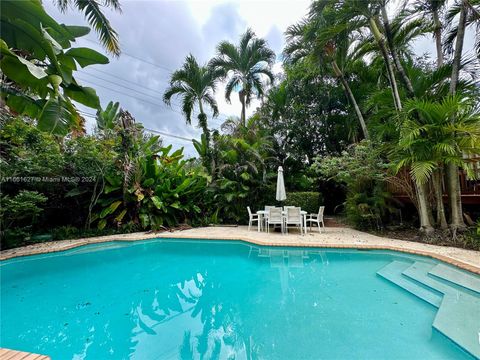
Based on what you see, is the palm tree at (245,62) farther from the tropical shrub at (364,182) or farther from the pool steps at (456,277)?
the pool steps at (456,277)

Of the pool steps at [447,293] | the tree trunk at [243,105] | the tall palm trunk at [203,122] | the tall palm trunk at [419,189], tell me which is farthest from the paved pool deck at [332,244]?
the tree trunk at [243,105]

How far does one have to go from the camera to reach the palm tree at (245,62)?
40.8ft

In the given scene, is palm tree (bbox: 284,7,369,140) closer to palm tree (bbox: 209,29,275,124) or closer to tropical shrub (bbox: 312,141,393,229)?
tropical shrub (bbox: 312,141,393,229)

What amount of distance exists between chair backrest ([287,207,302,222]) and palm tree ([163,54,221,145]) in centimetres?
586

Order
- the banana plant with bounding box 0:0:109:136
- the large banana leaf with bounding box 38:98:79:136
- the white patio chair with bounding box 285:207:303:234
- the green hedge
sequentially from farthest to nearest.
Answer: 1. the green hedge
2. the white patio chair with bounding box 285:207:303:234
3. the large banana leaf with bounding box 38:98:79:136
4. the banana plant with bounding box 0:0:109:136

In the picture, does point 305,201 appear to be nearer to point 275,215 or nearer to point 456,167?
point 275,215

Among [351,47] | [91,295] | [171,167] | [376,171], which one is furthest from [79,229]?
[351,47]

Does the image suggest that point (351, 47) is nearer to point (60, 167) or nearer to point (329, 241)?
point (329, 241)

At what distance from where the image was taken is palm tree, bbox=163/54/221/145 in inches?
454

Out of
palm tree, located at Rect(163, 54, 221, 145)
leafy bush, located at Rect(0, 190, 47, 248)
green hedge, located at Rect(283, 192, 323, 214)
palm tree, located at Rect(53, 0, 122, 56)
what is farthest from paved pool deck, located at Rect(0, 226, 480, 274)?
palm tree, located at Rect(163, 54, 221, 145)

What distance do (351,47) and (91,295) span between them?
37.9 ft

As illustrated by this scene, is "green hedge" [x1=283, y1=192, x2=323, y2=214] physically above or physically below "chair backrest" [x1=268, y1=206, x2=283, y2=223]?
above

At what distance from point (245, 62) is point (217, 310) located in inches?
480

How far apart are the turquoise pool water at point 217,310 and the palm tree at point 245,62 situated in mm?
10000
